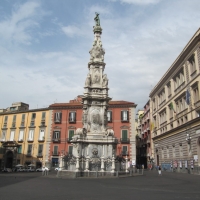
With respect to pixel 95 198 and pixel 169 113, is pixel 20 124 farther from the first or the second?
pixel 95 198

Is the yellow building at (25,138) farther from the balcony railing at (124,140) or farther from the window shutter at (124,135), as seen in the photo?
the window shutter at (124,135)

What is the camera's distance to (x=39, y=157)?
50.9 metres

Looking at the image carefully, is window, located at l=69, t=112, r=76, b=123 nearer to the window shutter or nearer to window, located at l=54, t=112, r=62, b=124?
window, located at l=54, t=112, r=62, b=124

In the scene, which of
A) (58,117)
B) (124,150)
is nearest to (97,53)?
(124,150)

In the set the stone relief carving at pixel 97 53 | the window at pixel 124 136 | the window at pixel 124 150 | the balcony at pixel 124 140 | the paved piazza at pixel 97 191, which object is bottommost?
the paved piazza at pixel 97 191

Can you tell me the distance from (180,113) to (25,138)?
35460 millimetres

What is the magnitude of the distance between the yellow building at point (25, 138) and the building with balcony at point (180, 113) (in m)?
25.0

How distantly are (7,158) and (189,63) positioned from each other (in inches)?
1736

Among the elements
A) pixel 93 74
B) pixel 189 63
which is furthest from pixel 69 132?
pixel 189 63

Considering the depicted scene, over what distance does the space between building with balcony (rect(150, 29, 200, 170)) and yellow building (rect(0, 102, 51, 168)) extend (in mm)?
25002

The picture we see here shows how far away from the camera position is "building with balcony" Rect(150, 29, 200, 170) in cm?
3134

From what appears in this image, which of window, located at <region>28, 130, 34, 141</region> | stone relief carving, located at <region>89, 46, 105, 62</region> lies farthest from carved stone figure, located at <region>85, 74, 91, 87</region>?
window, located at <region>28, 130, 34, 141</region>

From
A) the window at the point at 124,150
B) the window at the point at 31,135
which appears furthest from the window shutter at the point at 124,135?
the window at the point at 31,135

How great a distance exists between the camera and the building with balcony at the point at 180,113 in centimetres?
3134
